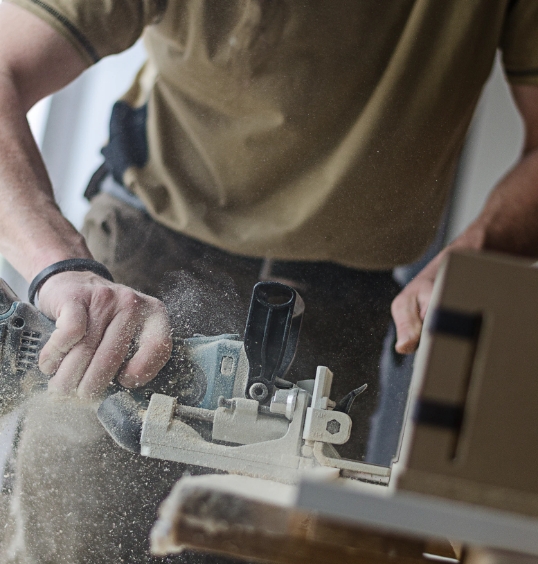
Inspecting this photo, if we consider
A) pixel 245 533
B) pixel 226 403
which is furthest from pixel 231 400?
pixel 245 533

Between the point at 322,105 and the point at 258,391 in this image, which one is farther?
the point at 322,105

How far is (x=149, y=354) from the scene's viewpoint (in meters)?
1.08

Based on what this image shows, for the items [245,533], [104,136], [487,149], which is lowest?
[245,533]

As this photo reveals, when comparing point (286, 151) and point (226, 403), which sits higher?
point (286, 151)

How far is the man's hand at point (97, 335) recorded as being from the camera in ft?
3.51

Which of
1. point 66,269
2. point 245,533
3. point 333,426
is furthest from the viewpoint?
point 66,269

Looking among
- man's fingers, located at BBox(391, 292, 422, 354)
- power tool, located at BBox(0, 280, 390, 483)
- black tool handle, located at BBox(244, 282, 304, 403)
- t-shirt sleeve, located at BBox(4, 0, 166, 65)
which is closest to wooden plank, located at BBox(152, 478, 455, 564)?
power tool, located at BBox(0, 280, 390, 483)

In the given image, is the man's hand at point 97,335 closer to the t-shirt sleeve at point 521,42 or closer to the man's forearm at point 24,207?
the man's forearm at point 24,207

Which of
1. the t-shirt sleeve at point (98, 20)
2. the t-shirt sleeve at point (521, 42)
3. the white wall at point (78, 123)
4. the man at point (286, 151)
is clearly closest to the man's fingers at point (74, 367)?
the man at point (286, 151)

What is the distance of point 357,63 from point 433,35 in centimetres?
16

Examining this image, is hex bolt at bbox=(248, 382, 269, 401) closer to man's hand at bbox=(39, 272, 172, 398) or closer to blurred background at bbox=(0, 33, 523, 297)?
man's hand at bbox=(39, 272, 172, 398)

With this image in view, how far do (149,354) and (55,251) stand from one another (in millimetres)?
275

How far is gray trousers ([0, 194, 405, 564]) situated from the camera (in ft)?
3.59

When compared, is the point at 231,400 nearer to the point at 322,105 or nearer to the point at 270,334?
the point at 270,334
